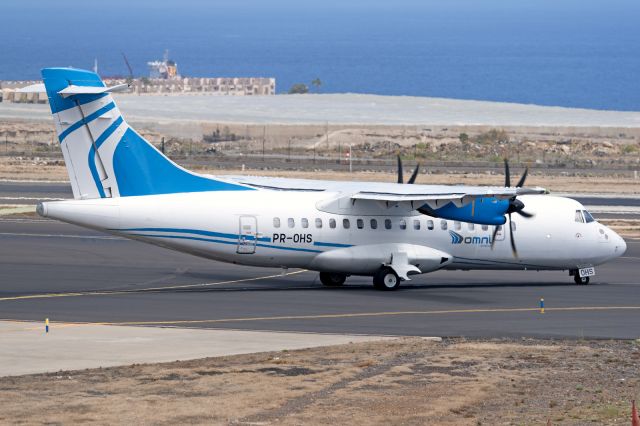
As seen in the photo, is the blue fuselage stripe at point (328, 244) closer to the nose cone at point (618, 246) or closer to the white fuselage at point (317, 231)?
the white fuselage at point (317, 231)

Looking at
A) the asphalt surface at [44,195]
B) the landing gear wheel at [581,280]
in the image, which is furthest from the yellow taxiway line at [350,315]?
the asphalt surface at [44,195]

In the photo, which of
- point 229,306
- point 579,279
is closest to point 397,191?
point 229,306

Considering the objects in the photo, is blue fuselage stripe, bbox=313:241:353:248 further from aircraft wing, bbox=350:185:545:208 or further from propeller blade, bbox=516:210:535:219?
propeller blade, bbox=516:210:535:219

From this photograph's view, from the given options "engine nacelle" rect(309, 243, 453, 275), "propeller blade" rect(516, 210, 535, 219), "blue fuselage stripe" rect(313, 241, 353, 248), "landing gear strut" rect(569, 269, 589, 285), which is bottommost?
"landing gear strut" rect(569, 269, 589, 285)

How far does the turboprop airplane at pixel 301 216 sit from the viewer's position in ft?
118

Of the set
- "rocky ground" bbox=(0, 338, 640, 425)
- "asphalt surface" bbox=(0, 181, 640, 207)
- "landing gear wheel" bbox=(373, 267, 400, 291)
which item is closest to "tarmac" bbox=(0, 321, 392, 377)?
"rocky ground" bbox=(0, 338, 640, 425)

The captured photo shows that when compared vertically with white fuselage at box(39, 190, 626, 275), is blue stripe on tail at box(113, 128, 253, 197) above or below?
above

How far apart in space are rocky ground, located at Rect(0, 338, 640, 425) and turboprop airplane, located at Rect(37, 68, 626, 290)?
9.41 meters

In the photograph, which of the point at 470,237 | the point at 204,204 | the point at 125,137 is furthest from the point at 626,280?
the point at 125,137

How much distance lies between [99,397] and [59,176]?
5747 cm

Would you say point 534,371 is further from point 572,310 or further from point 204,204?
point 204,204

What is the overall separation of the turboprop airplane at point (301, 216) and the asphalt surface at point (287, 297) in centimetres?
114

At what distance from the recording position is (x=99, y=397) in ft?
76.7

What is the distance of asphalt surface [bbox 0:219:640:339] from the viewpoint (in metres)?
32.8
